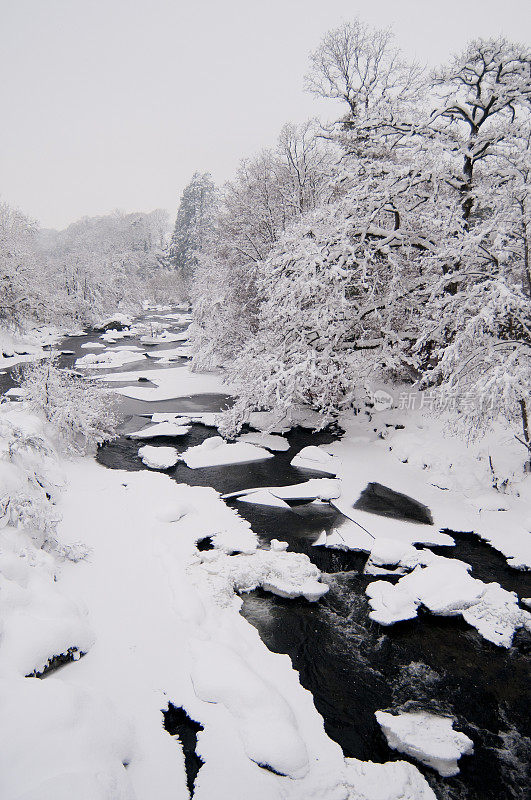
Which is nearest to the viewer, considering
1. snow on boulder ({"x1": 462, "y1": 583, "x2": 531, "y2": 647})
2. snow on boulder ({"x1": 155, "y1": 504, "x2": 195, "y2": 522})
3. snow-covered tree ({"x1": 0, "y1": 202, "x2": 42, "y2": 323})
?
snow on boulder ({"x1": 462, "y1": 583, "x2": 531, "y2": 647})

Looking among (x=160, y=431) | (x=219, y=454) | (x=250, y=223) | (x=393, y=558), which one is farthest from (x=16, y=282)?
(x=393, y=558)

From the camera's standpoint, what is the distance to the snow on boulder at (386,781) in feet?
14.2

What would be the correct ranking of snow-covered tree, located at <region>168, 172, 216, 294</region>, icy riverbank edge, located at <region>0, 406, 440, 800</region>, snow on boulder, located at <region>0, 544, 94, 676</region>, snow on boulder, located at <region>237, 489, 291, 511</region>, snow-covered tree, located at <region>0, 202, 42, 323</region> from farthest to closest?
snow-covered tree, located at <region>168, 172, 216, 294</region> < snow-covered tree, located at <region>0, 202, 42, 323</region> < snow on boulder, located at <region>237, 489, 291, 511</region> < snow on boulder, located at <region>0, 544, 94, 676</region> < icy riverbank edge, located at <region>0, 406, 440, 800</region>

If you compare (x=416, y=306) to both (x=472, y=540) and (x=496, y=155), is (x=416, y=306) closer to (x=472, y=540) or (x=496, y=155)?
(x=496, y=155)

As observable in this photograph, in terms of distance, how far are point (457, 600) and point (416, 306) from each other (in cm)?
893

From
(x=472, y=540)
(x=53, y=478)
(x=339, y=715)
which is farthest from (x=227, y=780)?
(x=53, y=478)

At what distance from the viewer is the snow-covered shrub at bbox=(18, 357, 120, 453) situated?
41.4 feet

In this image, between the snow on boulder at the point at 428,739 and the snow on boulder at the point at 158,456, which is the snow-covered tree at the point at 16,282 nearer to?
the snow on boulder at the point at 158,456

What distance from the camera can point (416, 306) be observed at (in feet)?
43.3

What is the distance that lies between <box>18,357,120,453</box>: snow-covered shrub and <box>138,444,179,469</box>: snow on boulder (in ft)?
4.81

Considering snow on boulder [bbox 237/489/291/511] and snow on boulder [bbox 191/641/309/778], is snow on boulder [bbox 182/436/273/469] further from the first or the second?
snow on boulder [bbox 191/641/309/778]

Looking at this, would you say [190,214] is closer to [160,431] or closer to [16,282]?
[16,282]

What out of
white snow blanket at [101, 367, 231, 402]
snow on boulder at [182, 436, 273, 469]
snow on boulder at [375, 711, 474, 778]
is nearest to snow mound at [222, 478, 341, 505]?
snow on boulder at [182, 436, 273, 469]

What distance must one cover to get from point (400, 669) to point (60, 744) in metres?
4.36
